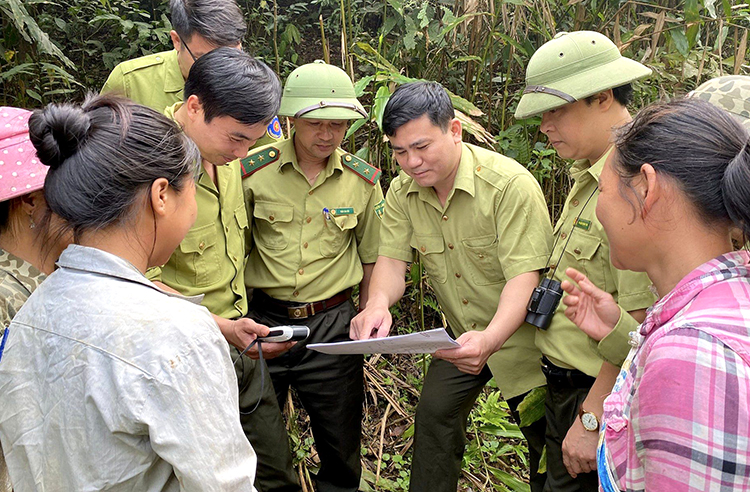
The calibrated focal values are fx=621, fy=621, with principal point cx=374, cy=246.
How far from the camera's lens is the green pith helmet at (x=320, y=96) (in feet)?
9.06

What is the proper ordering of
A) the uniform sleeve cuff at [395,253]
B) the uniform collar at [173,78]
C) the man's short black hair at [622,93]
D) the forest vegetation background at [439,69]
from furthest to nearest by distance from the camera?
the forest vegetation background at [439,69] → the uniform collar at [173,78] → the uniform sleeve cuff at [395,253] → the man's short black hair at [622,93]

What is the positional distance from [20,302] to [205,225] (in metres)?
1.02

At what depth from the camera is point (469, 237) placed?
2668mm

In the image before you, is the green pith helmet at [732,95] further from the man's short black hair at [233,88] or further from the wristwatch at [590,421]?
the man's short black hair at [233,88]

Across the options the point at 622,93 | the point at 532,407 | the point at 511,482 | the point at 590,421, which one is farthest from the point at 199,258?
the point at 511,482

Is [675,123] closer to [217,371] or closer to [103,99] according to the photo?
[217,371]

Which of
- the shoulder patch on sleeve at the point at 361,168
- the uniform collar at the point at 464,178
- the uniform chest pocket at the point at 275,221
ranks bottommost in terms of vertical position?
the uniform chest pocket at the point at 275,221

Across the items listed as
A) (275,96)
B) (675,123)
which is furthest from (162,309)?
(275,96)

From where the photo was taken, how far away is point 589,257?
86.9 inches

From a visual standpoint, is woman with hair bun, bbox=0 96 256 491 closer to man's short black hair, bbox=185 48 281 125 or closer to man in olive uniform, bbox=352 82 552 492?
man's short black hair, bbox=185 48 281 125

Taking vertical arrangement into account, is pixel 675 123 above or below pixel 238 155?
above

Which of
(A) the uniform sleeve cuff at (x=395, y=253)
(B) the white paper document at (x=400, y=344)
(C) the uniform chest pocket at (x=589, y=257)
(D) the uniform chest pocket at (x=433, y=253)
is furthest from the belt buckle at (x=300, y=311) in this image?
(C) the uniform chest pocket at (x=589, y=257)

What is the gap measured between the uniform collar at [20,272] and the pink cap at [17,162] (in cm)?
17

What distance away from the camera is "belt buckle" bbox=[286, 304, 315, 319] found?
2.96 meters
